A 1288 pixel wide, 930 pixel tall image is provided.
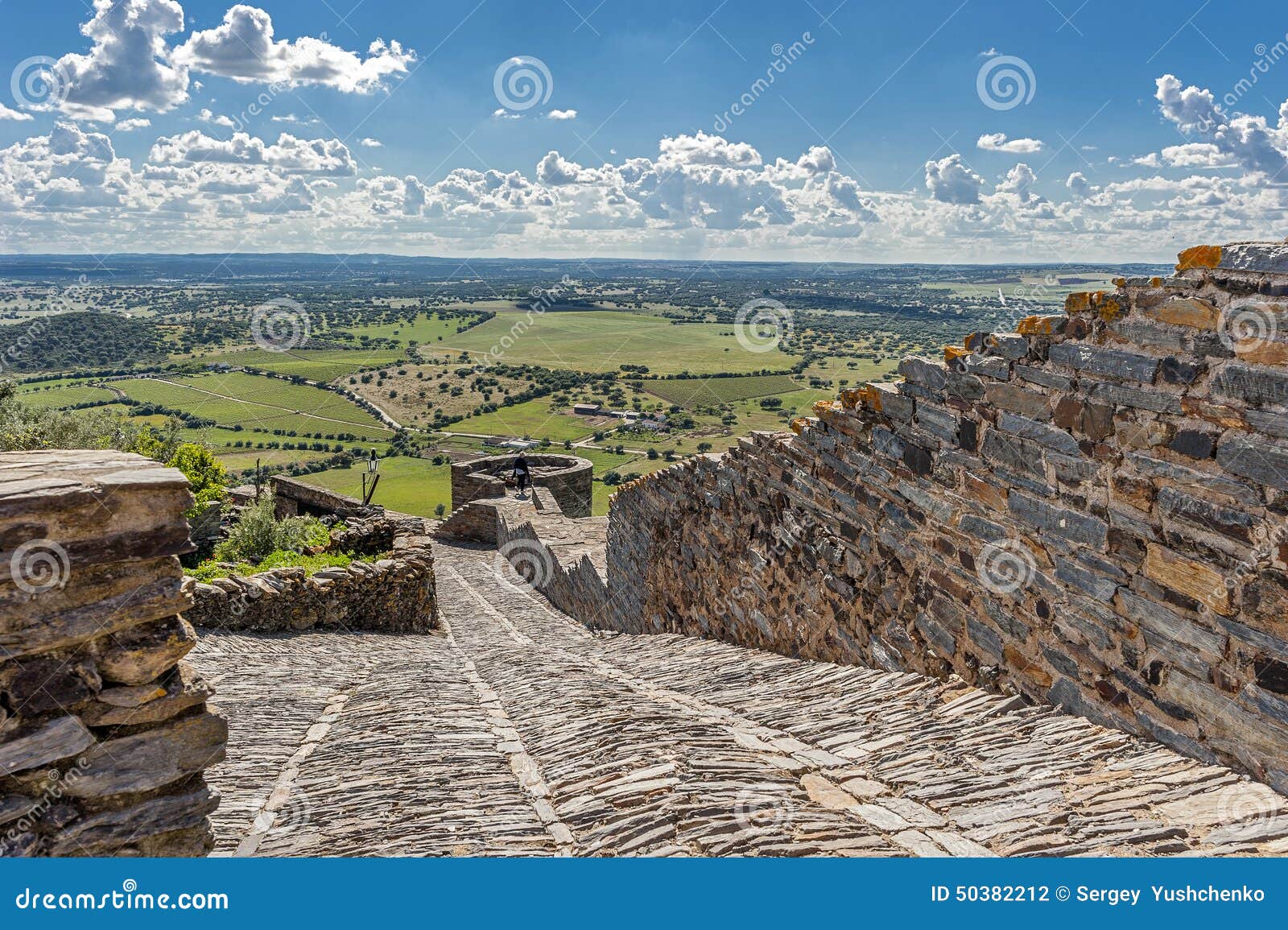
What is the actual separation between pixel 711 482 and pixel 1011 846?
6539mm

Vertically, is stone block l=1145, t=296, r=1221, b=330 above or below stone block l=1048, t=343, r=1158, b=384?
above

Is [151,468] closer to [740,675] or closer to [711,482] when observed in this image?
[740,675]

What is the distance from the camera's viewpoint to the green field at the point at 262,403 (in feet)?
197

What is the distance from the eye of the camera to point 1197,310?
3916mm

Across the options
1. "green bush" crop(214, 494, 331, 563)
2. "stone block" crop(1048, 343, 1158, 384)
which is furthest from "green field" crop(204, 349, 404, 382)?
"stone block" crop(1048, 343, 1158, 384)

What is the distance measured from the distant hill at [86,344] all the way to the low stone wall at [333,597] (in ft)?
176

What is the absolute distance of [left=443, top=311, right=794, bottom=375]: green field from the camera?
245ft

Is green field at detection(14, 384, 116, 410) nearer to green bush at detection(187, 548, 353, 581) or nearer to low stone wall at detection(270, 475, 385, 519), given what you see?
low stone wall at detection(270, 475, 385, 519)

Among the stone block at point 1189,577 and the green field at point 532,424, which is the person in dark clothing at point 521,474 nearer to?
the green field at point 532,424

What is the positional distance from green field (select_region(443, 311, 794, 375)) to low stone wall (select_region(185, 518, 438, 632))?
53345 mm

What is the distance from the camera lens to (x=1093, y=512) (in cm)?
451

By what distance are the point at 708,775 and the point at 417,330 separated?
9997cm

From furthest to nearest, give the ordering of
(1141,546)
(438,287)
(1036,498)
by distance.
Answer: (438,287) < (1036,498) < (1141,546)

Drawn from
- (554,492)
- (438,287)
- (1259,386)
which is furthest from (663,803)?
(438,287)
